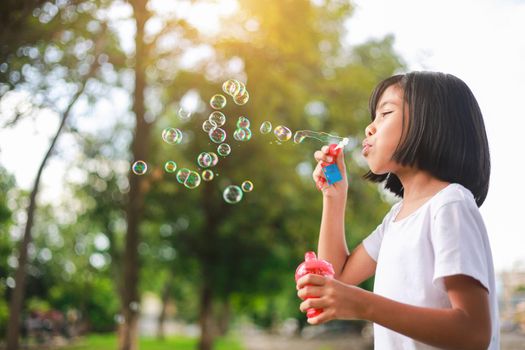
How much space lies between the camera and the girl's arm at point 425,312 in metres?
1.48

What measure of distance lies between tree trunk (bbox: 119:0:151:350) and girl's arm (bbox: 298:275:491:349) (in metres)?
9.27

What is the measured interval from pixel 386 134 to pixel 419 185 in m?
0.21

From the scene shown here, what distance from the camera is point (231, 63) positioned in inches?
533

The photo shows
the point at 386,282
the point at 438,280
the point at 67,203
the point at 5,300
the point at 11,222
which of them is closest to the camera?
the point at 438,280

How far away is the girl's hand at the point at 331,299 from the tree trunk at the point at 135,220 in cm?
923

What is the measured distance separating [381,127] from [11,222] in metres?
20.5

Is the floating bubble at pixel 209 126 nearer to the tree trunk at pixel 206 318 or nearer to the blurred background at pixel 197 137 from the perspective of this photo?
the blurred background at pixel 197 137

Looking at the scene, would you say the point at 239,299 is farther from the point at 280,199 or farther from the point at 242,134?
the point at 242,134

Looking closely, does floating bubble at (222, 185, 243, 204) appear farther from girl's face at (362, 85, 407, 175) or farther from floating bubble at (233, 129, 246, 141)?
girl's face at (362, 85, 407, 175)

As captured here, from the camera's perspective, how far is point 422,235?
1.69 m

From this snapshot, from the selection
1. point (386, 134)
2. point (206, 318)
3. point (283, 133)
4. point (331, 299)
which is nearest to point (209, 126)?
point (283, 133)

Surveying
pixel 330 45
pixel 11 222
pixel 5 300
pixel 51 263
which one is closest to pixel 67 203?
pixel 51 263

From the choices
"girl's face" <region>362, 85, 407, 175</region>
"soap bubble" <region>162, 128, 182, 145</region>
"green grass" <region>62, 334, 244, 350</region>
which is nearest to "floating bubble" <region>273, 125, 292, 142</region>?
"soap bubble" <region>162, 128, 182, 145</region>

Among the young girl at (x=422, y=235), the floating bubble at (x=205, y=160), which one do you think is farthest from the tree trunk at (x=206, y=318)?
the young girl at (x=422, y=235)
